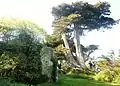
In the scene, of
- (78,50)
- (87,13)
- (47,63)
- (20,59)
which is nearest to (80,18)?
(87,13)

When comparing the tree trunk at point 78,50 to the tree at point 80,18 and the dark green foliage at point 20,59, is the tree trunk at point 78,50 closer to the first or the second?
the tree at point 80,18

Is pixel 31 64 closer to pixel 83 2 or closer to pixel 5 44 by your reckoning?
pixel 5 44

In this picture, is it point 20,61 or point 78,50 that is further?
point 78,50

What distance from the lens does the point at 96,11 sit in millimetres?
39656

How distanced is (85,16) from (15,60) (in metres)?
23.8

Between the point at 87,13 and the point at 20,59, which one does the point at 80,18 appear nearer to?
the point at 87,13

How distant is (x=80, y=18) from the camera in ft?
128

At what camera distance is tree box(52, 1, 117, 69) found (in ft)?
125

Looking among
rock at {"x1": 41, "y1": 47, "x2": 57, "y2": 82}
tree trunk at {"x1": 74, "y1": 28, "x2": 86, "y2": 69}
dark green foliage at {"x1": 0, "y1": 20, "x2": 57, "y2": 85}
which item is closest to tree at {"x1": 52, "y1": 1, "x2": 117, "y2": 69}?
tree trunk at {"x1": 74, "y1": 28, "x2": 86, "y2": 69}

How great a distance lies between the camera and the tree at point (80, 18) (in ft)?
125

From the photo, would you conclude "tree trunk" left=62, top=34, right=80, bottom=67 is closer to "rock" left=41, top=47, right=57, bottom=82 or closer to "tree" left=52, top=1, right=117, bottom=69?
"tree" left=52, top=1, right=117, bottom=69

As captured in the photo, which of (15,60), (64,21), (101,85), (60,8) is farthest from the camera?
(60,8)

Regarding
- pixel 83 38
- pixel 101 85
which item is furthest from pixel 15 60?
pixel 83 38

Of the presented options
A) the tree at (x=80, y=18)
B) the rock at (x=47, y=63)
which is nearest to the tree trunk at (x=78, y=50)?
the tree at (x=80, y=18)
